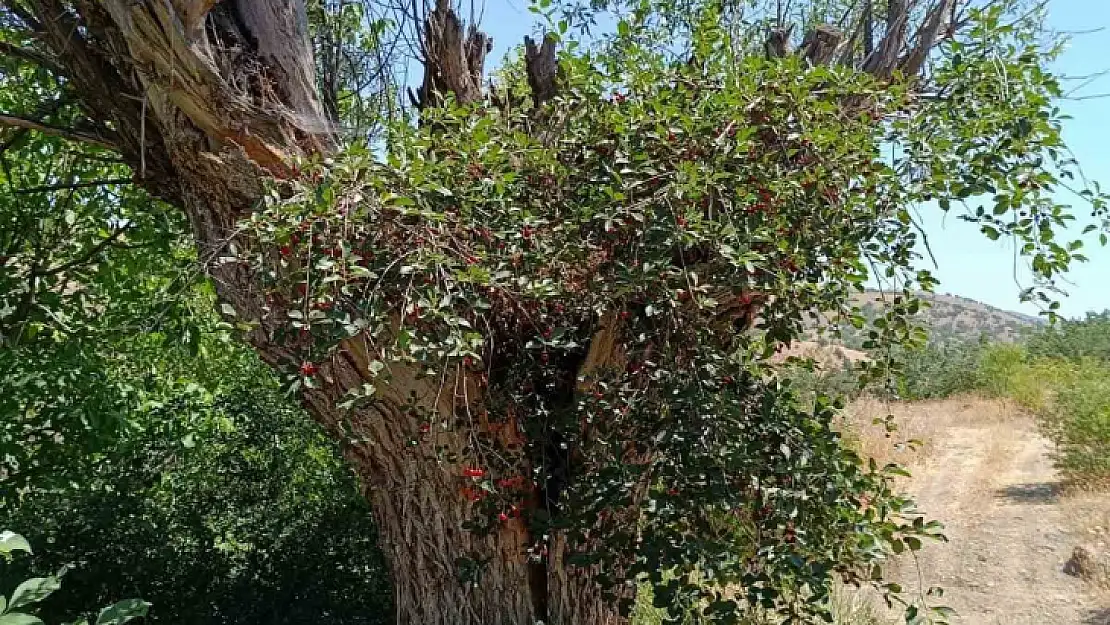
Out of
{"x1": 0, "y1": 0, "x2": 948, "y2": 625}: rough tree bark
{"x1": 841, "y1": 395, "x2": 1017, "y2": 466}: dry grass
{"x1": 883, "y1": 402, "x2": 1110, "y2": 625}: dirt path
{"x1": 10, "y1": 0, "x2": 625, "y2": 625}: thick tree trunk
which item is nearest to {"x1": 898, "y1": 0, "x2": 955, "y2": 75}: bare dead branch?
{"x1": 0, "y1": 0, "x2": 948, "y2": 625}: rough tree bark

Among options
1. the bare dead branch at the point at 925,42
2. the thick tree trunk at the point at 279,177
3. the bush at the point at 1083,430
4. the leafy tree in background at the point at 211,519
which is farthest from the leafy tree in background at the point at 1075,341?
the thick tree trunk at the point at 279,177

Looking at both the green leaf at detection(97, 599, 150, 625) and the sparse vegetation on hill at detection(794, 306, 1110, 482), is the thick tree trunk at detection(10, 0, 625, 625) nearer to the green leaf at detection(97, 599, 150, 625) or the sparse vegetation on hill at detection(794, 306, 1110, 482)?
the green leaf at detection(97, 599, 150, 625)

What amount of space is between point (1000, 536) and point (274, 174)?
7.79 meters

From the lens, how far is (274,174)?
281 centimetres

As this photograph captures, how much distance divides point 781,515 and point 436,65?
2226 millimetres

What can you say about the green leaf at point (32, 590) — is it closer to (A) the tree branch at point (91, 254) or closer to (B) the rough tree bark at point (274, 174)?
(B) the rough tree bark at point (274, 174)

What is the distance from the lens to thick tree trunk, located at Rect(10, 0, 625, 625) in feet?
8.93

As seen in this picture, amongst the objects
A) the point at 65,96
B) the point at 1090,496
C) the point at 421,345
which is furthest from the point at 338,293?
the point at 1090,496

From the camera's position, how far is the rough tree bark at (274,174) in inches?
107

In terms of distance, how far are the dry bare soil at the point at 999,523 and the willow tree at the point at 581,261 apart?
2.72 metres

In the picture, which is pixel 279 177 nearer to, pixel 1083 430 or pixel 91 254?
pixel 91 254

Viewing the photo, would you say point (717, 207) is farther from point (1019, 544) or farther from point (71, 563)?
point (1019, 544)

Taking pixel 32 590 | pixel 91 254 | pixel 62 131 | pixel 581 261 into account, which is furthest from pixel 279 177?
pixel 91 254

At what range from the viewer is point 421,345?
2.17 meters
